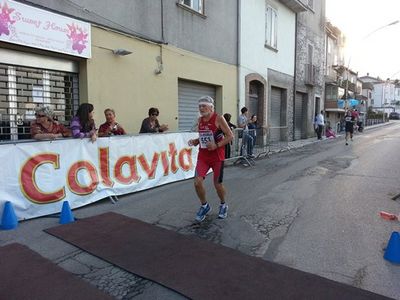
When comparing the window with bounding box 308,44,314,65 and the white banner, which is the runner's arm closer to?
the white banner

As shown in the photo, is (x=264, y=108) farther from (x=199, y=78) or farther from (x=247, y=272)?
(x=247, y=272)

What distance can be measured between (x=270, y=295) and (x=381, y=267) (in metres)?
1.47

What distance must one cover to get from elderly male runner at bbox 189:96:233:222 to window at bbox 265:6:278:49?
12848mm

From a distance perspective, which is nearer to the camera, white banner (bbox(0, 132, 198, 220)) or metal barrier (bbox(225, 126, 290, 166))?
white banner (bbox(0, 132, 198, 220))

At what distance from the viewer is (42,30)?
7109 millimetres

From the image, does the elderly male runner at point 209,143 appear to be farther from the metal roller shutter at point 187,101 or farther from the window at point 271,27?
the window at point 271,27

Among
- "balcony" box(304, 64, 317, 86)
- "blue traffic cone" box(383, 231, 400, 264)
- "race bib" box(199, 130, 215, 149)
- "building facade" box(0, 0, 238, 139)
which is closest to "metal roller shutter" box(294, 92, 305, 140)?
"balcony" box(304, 64, 317, 86)

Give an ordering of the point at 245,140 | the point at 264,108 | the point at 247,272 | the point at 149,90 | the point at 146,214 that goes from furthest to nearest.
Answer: the point at 264,108 < the point at 245,140 < the point at 149,90 < the point at 146,214 < the point at 247,272

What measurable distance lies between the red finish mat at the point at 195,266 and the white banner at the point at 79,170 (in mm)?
816

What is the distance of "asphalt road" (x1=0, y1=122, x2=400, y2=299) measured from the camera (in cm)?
370

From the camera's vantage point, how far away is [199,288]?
3355 millimetres

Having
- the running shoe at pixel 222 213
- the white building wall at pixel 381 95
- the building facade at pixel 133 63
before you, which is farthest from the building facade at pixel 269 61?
the white building wall at pixel 381 95

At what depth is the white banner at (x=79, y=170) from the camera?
17.4ft

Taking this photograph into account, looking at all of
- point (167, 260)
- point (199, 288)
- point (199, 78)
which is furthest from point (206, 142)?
point (199, 78)
